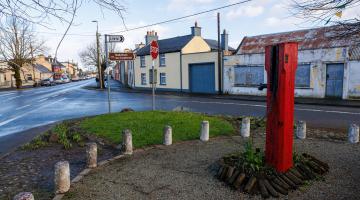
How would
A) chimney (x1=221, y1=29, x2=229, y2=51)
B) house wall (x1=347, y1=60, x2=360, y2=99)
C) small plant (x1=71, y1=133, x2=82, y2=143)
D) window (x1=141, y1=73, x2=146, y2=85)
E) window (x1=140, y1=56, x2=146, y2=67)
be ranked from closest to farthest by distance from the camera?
1. small plant (x1=71, y1=133, x2=82, y2=143)
2. house wall (x1=347, y1=60, x2=360, y2=99)
3. chimney (x1=221, y1=29, x2=229, y2=51)
4. window (x1=140, y1=56, x2=146, y2=67)
5. window (x1=141, y1=73, x2=146, y2=85)

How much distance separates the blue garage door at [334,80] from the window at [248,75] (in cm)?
472

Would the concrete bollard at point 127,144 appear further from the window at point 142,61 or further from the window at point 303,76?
the window at point 142,61

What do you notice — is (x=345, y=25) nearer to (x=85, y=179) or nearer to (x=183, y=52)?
(x=85, y=179)

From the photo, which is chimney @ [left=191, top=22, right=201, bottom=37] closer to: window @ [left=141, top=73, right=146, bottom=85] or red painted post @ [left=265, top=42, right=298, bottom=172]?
window @ [left=141, top=73, right=146, bottom=85]

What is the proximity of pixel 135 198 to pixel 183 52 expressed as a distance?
26.4 meters

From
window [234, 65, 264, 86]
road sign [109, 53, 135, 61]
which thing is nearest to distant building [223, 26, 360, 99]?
window [234, 65, 264, 86]

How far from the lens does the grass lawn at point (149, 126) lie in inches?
324

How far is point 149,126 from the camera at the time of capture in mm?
9383

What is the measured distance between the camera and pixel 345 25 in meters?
5.52

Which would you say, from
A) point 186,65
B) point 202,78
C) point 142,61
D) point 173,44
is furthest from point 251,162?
point 142,61

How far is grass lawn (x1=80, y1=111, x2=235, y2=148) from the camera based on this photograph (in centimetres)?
822

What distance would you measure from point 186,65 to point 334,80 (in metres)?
13.8

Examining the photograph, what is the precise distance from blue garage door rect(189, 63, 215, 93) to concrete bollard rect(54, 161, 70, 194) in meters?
22.5

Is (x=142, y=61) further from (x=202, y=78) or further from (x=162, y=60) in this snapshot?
(x=202, y=78)
